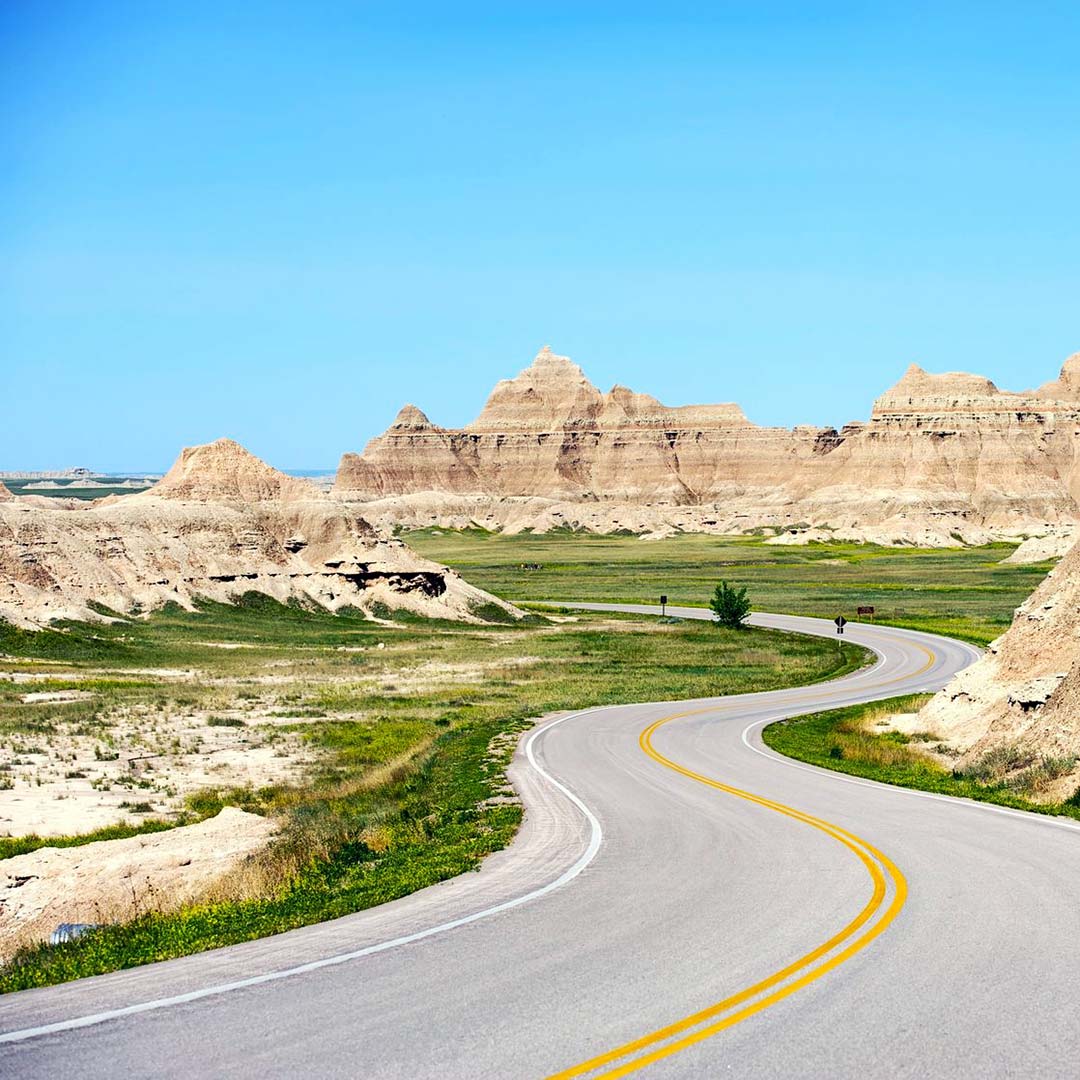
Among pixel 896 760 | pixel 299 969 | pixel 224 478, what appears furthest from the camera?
pixel 224 478

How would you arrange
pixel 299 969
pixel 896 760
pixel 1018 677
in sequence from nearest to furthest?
pixel 299 969, pixel 896 760, pixel 1018 677

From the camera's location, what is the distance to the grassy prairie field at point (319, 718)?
15141mm

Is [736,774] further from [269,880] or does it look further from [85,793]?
[85,793]

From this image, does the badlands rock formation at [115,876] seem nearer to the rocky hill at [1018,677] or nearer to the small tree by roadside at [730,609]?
the rocky hill at [1018,677]

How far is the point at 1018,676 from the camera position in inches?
1288

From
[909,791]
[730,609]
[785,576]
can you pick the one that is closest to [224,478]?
[730,609]

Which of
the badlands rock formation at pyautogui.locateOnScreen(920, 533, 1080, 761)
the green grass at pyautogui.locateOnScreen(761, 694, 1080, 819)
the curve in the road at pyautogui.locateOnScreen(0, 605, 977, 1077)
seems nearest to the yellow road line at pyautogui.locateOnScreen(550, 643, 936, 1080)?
the curve in the road at pyautogui.locateOnScreen(0, 605, 977, 1077)

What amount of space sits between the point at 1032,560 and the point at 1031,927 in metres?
131

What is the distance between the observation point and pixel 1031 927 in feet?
40.2

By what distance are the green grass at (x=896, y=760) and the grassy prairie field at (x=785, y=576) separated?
32441mm

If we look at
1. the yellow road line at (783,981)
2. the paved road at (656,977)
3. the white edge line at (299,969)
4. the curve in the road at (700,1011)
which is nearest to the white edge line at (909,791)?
the paved road at (656,977)

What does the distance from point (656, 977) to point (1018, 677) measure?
25.4m

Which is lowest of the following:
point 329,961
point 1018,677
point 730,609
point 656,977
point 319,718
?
point 319,718

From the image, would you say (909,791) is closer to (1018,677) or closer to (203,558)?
(1018,677)
